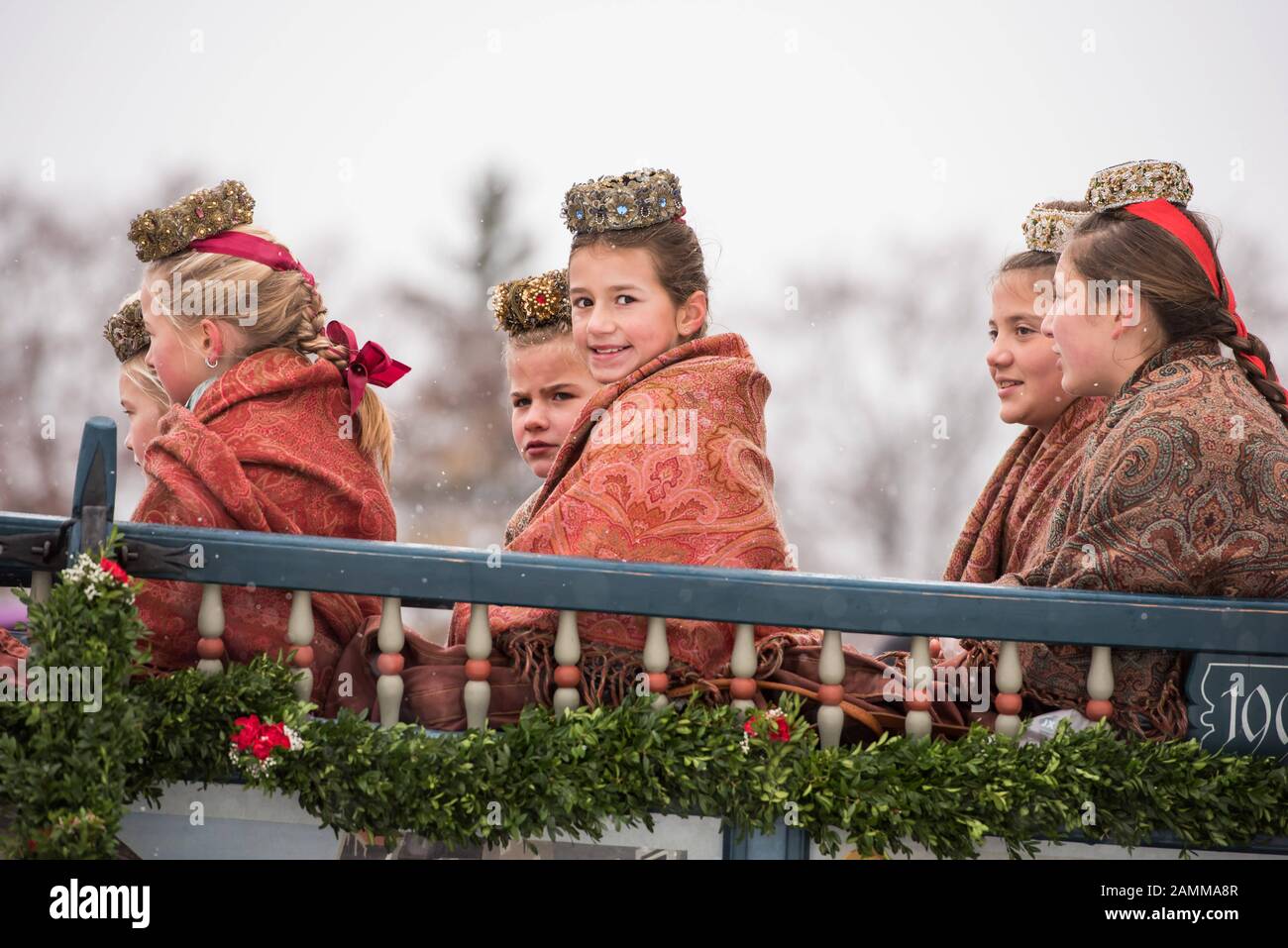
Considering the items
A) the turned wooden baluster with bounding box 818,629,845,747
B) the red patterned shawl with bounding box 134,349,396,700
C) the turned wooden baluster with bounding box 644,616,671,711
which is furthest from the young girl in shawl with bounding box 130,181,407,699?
the turned wooden baluster with bounding box 818,629,845,747

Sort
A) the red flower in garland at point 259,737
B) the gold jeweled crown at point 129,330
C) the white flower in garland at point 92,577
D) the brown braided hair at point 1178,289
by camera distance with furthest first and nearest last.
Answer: the gold jeweled crown at point 129,330 → the brown braided hair at point 1178,289 → the red flower in garland at point 259,737 → the white flower in garland at point 92,577

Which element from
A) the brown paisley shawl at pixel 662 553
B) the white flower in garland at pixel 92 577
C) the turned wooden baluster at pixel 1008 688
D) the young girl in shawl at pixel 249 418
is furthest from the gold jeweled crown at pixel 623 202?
the white flower in garland at pixel 92 577

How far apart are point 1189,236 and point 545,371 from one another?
188cm

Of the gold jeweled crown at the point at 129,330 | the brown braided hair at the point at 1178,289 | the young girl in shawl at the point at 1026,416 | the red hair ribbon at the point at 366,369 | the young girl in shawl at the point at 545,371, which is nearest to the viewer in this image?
the brown braided hair at the point at 1178,289

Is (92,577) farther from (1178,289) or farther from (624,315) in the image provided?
(1178,289)

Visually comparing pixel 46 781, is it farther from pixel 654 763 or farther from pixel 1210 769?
pixel 1210 769

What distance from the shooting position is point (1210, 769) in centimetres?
306

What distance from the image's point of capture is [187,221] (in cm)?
366

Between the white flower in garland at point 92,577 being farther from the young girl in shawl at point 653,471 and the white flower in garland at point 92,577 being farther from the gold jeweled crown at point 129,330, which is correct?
the gold jeweled crown at point 129,330

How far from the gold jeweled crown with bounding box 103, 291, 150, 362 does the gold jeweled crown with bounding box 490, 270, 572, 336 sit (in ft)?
3.47

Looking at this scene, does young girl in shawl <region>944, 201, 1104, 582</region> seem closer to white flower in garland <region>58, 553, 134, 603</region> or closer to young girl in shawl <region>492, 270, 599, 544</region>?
young girl in shawl <region>492, 270, 599, 544</region>

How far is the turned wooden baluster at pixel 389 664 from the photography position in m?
3.11

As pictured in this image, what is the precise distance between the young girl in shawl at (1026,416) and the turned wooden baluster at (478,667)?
1.43 metres

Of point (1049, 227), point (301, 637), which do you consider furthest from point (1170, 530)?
point (301, 637)
